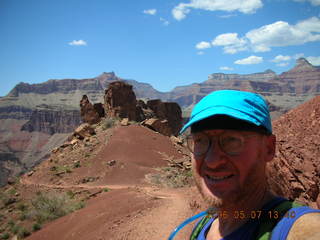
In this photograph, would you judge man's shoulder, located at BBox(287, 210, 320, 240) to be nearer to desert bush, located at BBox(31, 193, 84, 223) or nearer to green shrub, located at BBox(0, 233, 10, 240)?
desert bush, located at BBox(31, 193, 84, 223)

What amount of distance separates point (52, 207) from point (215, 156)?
12.4 m

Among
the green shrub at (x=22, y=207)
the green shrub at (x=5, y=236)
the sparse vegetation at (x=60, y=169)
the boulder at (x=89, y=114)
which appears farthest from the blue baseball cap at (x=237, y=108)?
the boulder at (x=89, y=114)

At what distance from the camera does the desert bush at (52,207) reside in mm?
11658

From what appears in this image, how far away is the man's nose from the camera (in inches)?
61.8

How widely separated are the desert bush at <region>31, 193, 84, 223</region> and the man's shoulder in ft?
38.5

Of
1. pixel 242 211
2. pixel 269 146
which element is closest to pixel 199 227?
pixel 242 211

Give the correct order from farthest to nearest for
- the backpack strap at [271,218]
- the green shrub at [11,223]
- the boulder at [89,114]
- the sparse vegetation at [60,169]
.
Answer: the boulder at [89,114] < the sparse vegetation at [60,169] < the green shrub at [11,223] < the backpack strap at [271,218]

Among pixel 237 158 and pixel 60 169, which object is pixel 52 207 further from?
pixel 237 158

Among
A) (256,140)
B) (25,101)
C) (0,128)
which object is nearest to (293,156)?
(256,140)

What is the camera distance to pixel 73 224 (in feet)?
28.9

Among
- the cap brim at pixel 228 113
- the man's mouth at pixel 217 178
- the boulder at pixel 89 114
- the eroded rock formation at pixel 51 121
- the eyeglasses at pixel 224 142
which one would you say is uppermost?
the cap brim at pixel 228 113

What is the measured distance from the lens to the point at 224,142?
158cm
